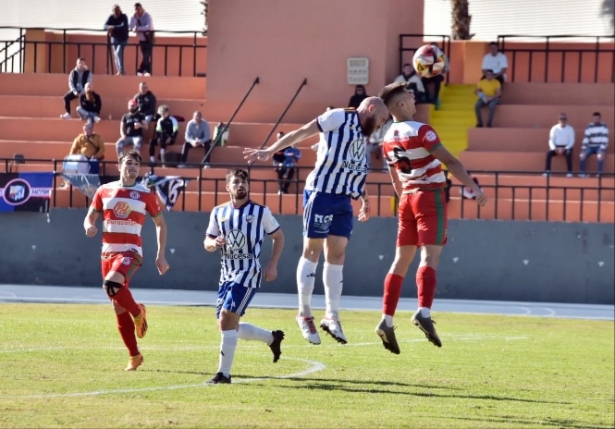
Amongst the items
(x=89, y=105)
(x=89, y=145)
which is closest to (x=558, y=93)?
(x=89, y=105)

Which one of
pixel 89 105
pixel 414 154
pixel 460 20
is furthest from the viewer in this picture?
pixel 460 20

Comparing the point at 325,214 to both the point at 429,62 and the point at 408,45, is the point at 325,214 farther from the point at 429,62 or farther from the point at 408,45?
the point at 408,45

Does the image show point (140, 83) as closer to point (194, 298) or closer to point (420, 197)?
point (194, 298)

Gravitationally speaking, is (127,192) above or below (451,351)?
above

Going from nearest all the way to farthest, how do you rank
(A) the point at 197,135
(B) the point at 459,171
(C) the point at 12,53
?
(B) the point at 459,171, (A) the point at 197,135, (C) the point at 12,53

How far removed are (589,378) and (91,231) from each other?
251 inches

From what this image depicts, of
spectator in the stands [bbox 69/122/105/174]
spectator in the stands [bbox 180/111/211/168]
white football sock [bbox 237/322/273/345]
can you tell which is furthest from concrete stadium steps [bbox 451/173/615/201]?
white football sock [bbox 237/322/273/345]

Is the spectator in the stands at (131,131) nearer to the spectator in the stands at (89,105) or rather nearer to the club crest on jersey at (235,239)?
the spectator in the stands at (89,105)

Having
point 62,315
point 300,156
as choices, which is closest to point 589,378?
point 62,315

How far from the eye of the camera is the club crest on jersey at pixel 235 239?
13031 mm

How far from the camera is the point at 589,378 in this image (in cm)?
1645

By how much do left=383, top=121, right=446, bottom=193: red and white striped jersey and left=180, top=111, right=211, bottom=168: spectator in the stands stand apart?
16.4 metres

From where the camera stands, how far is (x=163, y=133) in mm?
29266

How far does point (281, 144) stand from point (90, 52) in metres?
23.8
